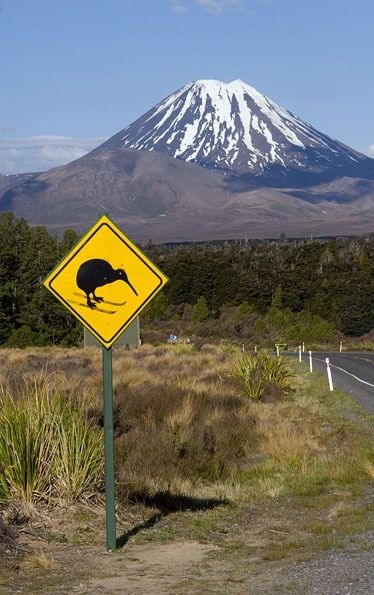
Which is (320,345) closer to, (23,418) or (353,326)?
(353,326)

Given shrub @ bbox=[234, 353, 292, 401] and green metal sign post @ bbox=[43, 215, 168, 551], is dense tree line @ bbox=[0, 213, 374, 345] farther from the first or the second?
green metal sign post @ bbox=[43, 215, 168, 551]

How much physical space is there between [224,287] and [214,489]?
273ft

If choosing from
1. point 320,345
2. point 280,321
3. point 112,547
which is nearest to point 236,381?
point 112,547

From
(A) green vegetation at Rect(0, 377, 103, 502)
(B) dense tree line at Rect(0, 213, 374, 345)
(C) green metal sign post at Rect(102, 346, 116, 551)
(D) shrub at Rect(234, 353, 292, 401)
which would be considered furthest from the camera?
(B) dense tree line at Rect(0, 213, 374, 345)

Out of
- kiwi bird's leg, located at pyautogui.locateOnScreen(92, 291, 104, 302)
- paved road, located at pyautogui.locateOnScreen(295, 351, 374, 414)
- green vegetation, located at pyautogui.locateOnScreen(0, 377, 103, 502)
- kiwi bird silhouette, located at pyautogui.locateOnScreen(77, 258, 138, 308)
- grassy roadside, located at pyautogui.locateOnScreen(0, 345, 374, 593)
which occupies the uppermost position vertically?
kiwi bird silhouette, located at pyautogui.locateOnScreen(77, 258, 138, 308)

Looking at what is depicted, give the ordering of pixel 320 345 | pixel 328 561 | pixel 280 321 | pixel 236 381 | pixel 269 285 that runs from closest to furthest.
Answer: pixel 328 561 → pixel 236 381 → pixel 320 345 → pixel 280 321 → pixel 269 285

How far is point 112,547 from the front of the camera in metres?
8.47

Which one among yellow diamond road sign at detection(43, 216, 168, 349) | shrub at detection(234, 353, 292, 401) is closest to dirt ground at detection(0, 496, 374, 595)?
yellow diamond road sign at detection(43, 216, 168, 349)

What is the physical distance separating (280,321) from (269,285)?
54.2ft

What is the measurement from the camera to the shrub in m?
20.4

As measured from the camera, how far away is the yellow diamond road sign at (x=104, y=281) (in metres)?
8.41

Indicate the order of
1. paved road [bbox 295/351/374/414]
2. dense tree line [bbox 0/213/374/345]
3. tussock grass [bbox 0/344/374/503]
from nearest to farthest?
tussock grass [bbox 0/344/374/503]
paved road [bbox 295/351/374/414]
dense tree line [bbox 0/213/374/345]

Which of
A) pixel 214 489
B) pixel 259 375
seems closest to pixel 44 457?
pixel 214 489

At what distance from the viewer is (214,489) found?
446 inches
